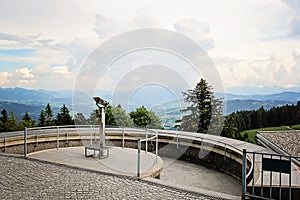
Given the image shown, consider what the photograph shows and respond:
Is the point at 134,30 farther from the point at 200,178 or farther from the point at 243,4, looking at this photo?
the point at 200,178

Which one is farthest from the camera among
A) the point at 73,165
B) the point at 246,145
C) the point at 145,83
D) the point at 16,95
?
the point at 16,95

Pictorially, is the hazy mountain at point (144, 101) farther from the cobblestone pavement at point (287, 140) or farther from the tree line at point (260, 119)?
the cobblestone pavement at point (287, 140)

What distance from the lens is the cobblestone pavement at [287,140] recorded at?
7.38m

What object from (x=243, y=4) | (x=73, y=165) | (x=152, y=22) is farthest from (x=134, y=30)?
(x=73, y=165)

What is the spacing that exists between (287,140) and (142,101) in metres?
7.74

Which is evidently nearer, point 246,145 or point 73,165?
point 73,165

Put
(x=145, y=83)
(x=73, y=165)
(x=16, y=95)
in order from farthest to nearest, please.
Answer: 1. (x=16, y=95)
2. (x=145, y=83)
3. (x=73, y=165)

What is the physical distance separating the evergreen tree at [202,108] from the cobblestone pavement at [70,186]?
14030 mm

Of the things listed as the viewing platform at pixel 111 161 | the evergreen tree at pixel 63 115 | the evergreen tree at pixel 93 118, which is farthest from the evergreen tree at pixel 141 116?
the evergreen tree at pixel 63 115

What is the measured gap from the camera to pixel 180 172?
8.74m

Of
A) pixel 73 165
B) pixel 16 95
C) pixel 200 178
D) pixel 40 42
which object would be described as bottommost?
pixel 200 178

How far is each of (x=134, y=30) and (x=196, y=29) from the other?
11.3 ft

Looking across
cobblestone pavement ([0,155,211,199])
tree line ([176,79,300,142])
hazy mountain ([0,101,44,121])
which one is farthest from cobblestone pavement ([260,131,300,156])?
hazy mountain ([0,101,44,121])

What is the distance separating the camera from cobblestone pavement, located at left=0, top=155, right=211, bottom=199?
4992 millimetres
